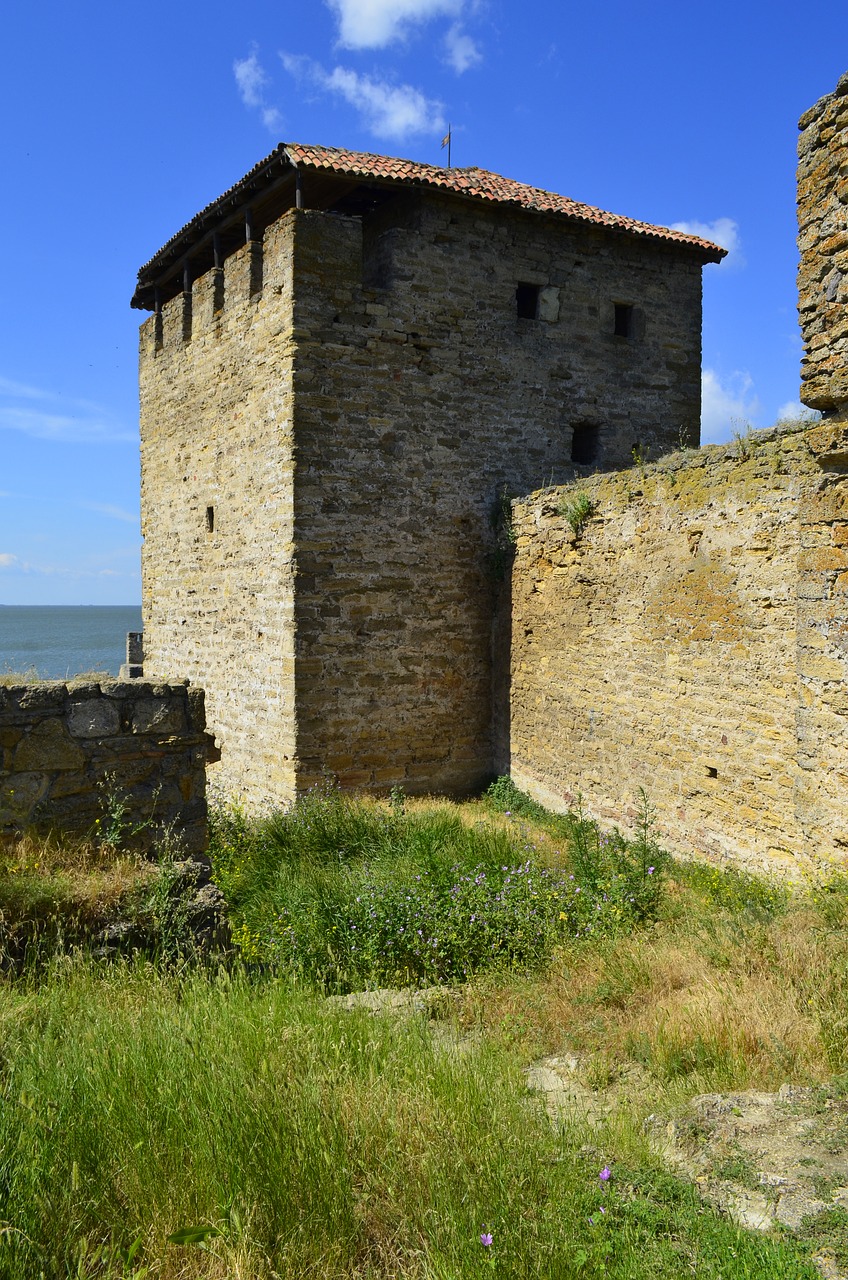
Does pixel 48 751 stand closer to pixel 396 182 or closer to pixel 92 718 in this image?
pixel 92 718

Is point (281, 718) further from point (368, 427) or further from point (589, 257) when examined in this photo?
point (589, 257)

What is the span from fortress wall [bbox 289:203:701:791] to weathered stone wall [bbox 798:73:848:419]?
5401mm

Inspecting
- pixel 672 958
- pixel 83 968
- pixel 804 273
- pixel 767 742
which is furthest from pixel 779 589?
pixel 83 968

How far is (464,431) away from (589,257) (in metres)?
3.23

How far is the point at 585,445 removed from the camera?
1200 centimetres

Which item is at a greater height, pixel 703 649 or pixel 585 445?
pixel 585 445

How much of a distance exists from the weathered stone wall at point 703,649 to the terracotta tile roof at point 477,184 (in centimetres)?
392

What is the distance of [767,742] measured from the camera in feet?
22.1

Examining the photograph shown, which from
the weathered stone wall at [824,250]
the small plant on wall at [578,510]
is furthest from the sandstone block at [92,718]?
the small plant on wall at [578,510]

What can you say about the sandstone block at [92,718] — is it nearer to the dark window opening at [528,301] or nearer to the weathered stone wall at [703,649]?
the weathered stone wall at [703,649]

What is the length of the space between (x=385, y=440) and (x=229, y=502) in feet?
7.82

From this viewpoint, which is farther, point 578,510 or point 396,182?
point 396,182

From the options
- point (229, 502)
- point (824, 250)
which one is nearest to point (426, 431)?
point (229, 502)

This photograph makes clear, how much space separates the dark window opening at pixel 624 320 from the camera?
12.1m
